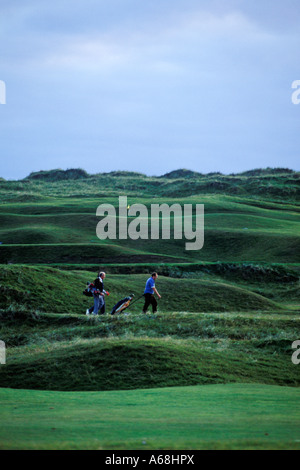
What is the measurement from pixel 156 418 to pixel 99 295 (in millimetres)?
20146

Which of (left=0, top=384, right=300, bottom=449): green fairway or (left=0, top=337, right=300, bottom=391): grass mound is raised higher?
(left=0, top=384, right=300, bottom=449): green fairway

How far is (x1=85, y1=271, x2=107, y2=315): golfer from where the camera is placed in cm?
3041

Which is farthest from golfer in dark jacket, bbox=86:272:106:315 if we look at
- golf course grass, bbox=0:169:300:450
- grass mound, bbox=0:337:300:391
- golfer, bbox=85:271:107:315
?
grass mound, bbox=0:337:300:391

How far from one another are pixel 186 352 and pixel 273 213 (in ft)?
230

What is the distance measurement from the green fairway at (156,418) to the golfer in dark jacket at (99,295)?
13.7m

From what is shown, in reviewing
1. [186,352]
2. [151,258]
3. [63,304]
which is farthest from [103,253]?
[186,352]

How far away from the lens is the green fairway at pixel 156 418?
8633 mm

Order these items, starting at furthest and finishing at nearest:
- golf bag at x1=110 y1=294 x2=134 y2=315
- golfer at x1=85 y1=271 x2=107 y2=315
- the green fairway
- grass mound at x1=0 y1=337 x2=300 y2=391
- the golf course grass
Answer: golf bag at x1=110 y1=294 x2=134 y2=315, golfer at x1=85 y1=271 x2=107 y2=315, grass mound at x1=0 y1=337 x2=300 y2=391, the golf course grass, the green fairway

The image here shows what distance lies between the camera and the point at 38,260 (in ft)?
176

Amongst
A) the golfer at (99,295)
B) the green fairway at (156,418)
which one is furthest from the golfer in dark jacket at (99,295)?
the green fairway at (156,418)

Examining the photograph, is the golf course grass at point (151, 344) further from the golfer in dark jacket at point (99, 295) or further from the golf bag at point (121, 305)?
the golfer in dark jacket at point (99, 295)

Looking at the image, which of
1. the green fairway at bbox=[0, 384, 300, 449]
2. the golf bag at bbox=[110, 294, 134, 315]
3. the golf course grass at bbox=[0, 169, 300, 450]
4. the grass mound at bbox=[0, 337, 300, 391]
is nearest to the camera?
the green fairway at bbox=[0, 384, 300, 449]

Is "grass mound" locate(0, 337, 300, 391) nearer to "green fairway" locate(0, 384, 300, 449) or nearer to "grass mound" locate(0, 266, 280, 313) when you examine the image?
"green fairway" locate(0, 384, 300, 449)

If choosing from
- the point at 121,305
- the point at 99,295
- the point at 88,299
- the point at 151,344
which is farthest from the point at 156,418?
the point at 88,299
